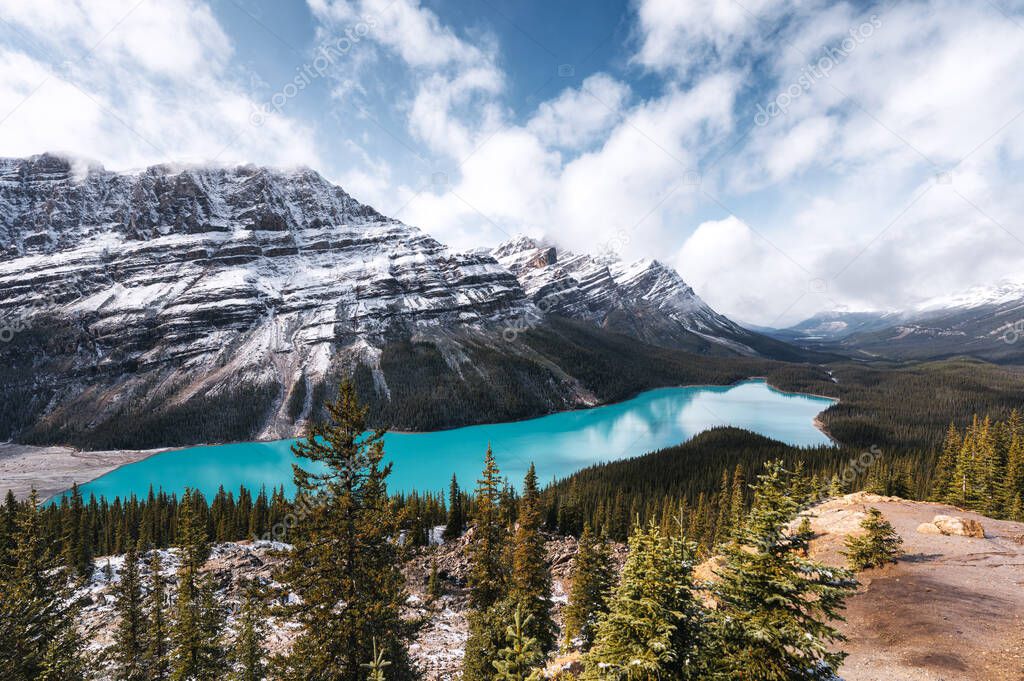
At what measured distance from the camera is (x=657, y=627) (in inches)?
321

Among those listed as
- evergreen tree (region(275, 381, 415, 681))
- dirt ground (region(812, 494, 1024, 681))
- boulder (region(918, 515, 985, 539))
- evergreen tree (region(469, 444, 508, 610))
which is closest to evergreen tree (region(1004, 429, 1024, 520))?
dirt ground (region(812, 494, 1024, 681))

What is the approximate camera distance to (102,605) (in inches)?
1113

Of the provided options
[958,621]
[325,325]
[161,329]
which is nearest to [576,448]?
[958,621]

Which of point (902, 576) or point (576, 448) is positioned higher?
point (902, 576)

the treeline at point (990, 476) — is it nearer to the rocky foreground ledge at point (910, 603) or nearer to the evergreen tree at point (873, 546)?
the rocky foreground ledge at point (910, 603)

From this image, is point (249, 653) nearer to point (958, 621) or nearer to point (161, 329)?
point (958, 621)

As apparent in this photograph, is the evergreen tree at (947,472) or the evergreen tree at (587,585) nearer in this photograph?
the evergreen tree at (587,585)

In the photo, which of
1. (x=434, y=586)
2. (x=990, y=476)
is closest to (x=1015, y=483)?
(x=990, y=476)

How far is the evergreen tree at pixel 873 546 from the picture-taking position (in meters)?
20.0

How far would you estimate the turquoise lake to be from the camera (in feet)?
330

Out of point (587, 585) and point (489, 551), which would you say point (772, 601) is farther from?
point (489, 551)

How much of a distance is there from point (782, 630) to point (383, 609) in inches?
400

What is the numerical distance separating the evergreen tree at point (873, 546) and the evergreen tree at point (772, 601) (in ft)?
52.3

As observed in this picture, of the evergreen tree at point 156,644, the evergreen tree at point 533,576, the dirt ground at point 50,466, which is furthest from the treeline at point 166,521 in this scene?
the dirt ground at point 50,466
